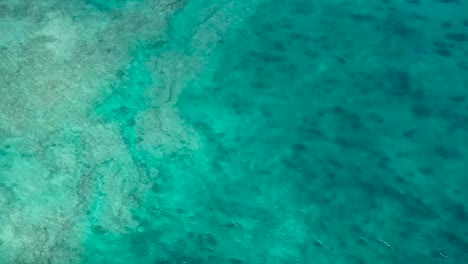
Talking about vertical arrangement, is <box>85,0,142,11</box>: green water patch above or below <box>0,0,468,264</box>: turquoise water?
above

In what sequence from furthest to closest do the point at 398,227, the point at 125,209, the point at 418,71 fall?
the point at 418,71 → the point at 125,209 → the point at 398,227

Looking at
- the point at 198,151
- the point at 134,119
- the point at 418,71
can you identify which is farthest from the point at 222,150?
the point at 418,71

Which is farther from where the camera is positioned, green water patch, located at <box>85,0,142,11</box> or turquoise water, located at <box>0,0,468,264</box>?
green water patch, located at <box>85,0,142,11</box>

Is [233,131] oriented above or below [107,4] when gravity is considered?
below

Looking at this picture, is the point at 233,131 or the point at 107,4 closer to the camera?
the point at 233,131

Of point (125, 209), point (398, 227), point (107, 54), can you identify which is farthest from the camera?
point (107, 54)

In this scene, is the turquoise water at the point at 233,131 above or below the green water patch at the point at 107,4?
below

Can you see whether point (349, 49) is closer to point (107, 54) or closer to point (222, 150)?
point (222, 150)

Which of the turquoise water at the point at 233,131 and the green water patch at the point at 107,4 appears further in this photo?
the green water patch at the point at 107,4
